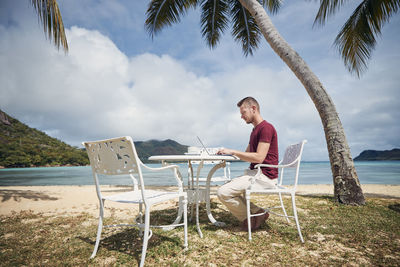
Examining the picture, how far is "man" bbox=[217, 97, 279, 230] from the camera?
2652 mm

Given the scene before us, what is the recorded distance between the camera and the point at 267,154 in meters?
2.88

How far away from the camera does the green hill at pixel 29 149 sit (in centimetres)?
3397

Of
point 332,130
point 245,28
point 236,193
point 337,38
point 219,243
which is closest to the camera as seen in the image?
point 219,243

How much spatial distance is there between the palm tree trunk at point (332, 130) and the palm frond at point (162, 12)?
4568 mm

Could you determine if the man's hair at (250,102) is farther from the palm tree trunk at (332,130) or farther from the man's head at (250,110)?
the palm tree trunk at (332,130)

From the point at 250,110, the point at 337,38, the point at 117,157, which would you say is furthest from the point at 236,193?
the point at 337,38

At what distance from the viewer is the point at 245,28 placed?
9.01 metres

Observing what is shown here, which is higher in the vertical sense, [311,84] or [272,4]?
[272,4]

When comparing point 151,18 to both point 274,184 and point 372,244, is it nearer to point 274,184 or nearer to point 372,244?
point 274,184

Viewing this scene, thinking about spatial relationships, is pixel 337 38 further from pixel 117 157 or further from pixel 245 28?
pixel 117 157

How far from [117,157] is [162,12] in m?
7.86

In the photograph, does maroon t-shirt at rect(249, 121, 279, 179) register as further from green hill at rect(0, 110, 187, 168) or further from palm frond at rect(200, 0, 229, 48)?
green hill at rect(0, 110, 187, 168)

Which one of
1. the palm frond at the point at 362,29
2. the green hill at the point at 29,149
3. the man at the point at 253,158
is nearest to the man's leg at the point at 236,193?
the man at the point at 253,158

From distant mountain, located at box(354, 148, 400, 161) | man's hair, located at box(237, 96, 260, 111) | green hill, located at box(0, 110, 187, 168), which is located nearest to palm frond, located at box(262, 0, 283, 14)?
man's hair, located at box(237, 96, 260, 111)
